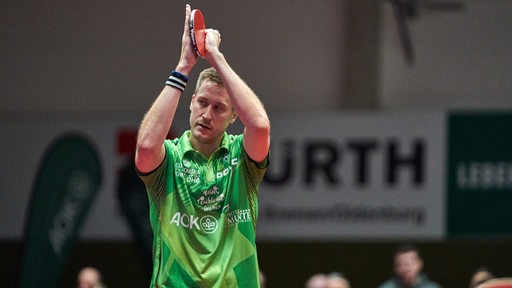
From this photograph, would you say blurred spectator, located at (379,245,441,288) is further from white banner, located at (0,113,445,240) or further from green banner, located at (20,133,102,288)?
green banner, located at (20,133,102,288)

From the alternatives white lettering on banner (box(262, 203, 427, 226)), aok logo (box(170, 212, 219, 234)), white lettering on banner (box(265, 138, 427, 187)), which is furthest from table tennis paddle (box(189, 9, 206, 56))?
white lettering on banner (box(262, 203, 427, 226))

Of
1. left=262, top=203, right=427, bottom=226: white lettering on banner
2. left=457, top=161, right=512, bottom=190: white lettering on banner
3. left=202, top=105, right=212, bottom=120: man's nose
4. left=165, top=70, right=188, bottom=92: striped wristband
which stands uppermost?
left=457, top=161, right=512, bottom=190: white lettering on banner

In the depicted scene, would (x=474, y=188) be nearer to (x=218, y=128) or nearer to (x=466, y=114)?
(x=466, y=114)

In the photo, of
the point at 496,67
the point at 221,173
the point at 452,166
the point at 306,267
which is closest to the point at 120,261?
the point at 306,267

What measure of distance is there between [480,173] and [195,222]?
919 cm

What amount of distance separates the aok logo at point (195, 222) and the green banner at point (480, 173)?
29.9 ft

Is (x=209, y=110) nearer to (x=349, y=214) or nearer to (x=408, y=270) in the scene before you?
(x=408, y=270)

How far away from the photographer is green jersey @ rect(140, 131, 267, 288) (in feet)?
14.1

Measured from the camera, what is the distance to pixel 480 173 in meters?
13.0

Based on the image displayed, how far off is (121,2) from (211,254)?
10615 mm

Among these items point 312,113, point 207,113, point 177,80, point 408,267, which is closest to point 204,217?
point 207,113

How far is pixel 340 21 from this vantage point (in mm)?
14297

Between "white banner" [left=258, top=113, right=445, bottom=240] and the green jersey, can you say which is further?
"white banner" [left=258, top=113, right=445, bottom=240]

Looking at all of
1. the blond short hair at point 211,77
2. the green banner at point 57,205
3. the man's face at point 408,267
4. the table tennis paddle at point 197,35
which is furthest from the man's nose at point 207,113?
the green banner at point 57,205
